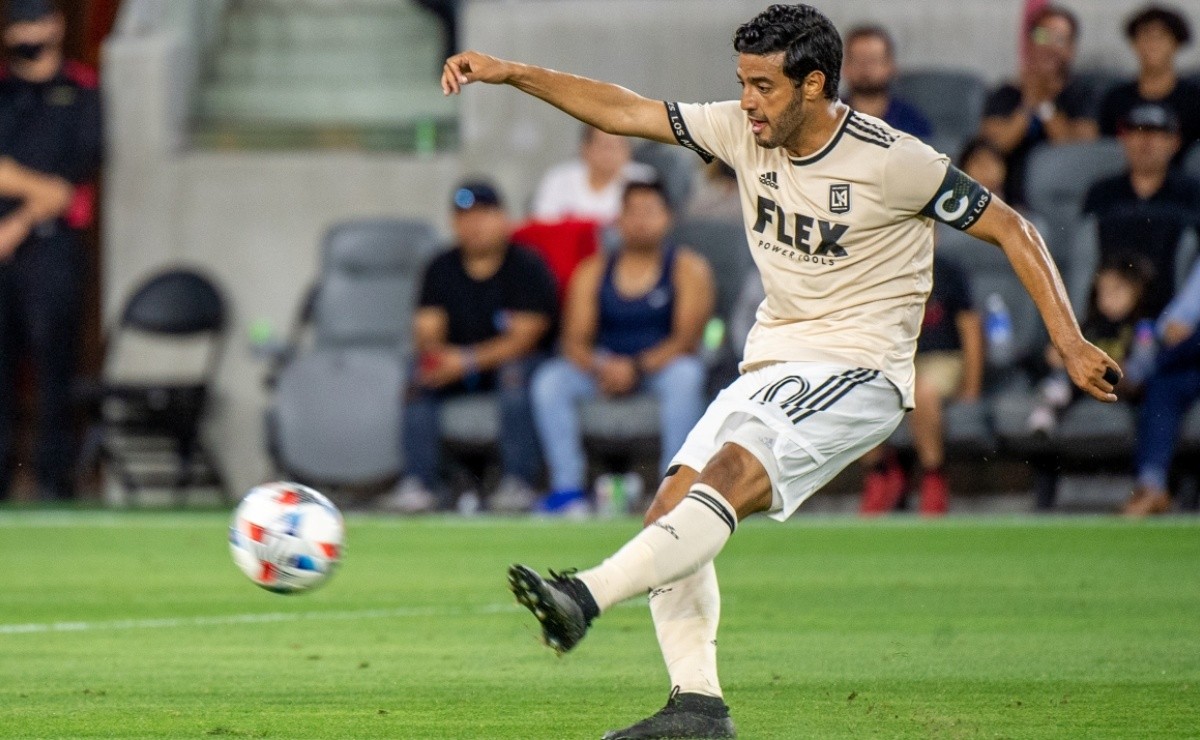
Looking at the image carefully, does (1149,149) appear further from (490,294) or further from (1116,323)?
(490,294)

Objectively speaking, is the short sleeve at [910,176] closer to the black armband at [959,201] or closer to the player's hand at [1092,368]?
the black armband at [959,201]

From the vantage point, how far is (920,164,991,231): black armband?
5.81 m

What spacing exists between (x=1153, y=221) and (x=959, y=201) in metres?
7.96

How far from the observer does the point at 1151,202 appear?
44.2ft

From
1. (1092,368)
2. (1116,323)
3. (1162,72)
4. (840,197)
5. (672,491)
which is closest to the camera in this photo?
(1092,368)

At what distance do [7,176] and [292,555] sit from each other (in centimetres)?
1019

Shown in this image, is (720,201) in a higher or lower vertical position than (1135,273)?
lower

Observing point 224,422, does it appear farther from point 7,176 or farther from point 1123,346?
point 1123,346

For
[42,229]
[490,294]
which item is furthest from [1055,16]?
[42,229]

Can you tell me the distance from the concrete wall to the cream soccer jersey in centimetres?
1041

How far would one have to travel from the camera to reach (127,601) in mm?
9273

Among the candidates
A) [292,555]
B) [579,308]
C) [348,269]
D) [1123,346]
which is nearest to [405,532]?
[579,308]

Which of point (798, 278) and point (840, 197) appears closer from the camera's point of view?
point (840, 197)

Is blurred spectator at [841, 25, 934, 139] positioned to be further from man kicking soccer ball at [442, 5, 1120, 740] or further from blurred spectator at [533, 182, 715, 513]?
man kicking soccer ball at [442, 5, 1120, 740]
